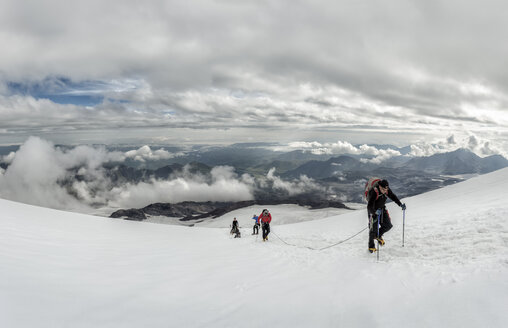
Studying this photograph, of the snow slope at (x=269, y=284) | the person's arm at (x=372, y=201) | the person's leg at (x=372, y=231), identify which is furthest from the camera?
the person's arm at (x=372, y=201)

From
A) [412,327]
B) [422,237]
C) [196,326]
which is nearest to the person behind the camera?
[412,327]

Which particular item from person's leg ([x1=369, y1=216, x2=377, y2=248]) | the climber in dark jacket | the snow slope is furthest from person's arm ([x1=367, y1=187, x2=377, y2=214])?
the snow slope

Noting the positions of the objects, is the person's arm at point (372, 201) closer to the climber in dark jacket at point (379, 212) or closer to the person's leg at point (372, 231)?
the climber in dark jacket at point (379, 212)

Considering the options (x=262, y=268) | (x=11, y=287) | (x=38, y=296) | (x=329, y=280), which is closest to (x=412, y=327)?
(x=329, y=280)

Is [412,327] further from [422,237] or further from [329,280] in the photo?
[422,237]

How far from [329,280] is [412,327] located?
285 cm

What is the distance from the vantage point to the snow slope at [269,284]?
4133 millimetres

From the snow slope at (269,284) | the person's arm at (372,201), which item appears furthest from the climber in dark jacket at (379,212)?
the snow slope at (269,284)

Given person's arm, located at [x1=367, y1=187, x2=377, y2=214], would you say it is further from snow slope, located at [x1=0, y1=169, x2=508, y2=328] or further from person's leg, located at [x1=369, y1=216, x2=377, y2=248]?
snow slope, located at [x1=0, y1=169, x2=508, y2=328]

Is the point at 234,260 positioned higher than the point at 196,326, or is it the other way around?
the point at 196,326

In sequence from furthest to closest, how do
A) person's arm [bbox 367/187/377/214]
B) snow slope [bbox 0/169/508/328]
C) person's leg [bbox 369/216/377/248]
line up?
person's arm [bbox 367/187/377/214] → person's leg [bbox 369/216/377/248] → snow slope [bbox 0/169/508/328]

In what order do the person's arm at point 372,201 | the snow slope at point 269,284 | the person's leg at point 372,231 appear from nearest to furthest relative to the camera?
the snow slope at point 269,284
the person's leg at point 372,231
the person's arm at point 372,201

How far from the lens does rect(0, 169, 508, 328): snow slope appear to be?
163 inches

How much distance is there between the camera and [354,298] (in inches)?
205
